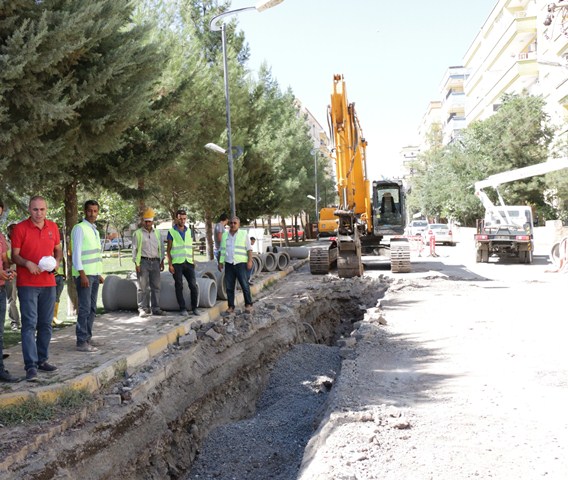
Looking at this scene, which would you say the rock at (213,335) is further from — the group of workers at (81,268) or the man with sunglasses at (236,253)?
the man with sunglasses at (236,253)

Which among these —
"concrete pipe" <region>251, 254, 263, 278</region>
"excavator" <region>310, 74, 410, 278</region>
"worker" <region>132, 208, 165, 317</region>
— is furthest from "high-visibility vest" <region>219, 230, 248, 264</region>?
"excavator" <region>310, 74, 410, 278</region>

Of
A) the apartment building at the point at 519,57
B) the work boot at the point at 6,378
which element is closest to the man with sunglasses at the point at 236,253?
the work boot at the point at 6,378

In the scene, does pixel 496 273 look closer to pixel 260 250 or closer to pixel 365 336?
pixel 260 250

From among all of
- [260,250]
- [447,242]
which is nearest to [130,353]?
[260,250]

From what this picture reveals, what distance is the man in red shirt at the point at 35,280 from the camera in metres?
5.30

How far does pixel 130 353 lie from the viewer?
633cm

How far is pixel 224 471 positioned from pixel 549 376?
3438mm

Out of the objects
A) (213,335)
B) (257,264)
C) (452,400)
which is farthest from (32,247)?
(257,264)

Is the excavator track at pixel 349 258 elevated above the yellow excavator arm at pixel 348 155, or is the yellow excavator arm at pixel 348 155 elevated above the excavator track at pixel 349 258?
the yellow excavator arm at pixel 348 155

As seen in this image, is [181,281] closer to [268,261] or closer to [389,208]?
[268,261]

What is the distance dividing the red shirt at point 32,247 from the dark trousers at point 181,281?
3.23 metres

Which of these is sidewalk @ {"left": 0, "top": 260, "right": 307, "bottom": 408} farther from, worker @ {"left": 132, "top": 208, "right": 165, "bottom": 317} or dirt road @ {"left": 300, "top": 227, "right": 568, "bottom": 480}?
dirt road @ {"left": 300, "top": 227, "right": 568, "bottom": 480}

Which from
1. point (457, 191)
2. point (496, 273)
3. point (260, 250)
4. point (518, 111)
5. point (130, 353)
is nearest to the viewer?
point (130, 353)

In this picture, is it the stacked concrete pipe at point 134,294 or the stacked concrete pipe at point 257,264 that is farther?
the stacked concrete pipe at point 257,264
